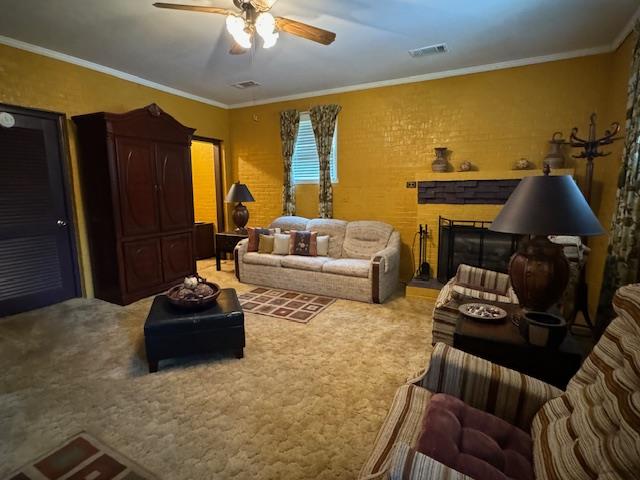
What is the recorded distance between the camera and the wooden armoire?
3.74 metres

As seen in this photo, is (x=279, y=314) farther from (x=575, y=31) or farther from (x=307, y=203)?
(x=575, y=31)

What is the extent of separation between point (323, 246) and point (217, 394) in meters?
2.69

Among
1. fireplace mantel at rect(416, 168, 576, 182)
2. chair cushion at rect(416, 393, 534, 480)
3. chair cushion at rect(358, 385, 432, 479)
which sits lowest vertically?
chair cushion at rect(358, 385, 432, 479)

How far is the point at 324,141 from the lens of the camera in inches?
198

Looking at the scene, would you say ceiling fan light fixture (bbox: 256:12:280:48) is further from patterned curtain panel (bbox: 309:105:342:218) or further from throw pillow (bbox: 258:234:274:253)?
throw pillow (bbox: 258:234:274:253)

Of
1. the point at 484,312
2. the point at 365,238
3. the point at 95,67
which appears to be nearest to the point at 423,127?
the point at 365,238

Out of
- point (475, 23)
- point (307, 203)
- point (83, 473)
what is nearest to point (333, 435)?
point (83, 473)

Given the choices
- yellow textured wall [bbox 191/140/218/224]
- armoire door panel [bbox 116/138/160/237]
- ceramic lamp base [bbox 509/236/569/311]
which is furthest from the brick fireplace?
→ yellow textured wall [bbox 191/140/218/224]

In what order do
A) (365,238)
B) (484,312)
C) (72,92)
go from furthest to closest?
(365,238) < (72,92) < (484,312)

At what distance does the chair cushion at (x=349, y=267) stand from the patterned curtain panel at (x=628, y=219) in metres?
2.13

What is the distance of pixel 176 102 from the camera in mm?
5121

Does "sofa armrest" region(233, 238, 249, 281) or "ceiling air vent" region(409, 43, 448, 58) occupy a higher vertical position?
"ceiling air vent" region(409, 43, 448, 58)

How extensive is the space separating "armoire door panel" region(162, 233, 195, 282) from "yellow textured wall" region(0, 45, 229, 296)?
2.89 ft

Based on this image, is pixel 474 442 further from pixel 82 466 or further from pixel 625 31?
pixel 625 31
